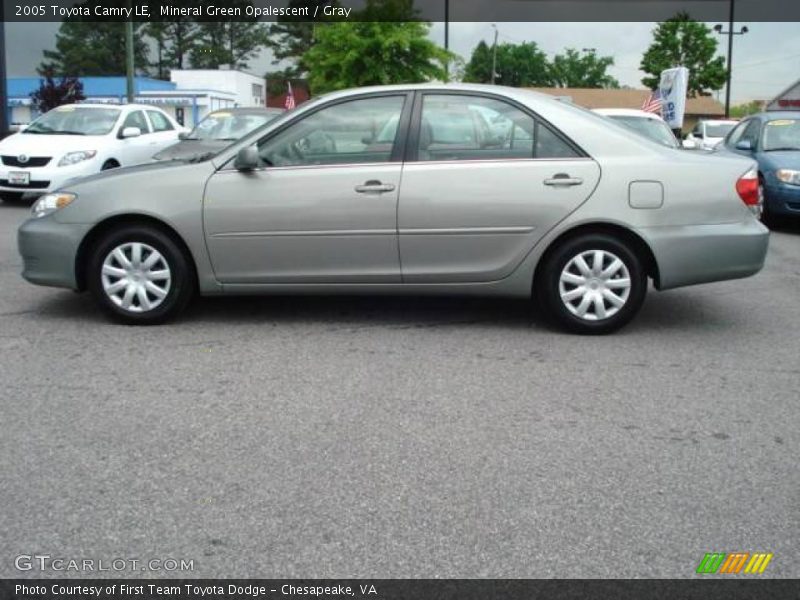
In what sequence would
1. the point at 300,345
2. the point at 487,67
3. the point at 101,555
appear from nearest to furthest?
1. the point at 101,555
2. the point at 300,345
3. the point at 487,67

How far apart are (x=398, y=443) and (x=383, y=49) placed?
2866cm

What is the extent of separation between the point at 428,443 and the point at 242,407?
3.34ft

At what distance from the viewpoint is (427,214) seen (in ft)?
19.4

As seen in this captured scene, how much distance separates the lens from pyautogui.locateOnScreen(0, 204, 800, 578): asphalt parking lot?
3.14 meters

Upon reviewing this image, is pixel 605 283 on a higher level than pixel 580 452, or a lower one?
higher

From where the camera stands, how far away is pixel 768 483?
3.67 meters

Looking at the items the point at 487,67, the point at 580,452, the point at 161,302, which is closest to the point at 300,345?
the point at 161,302

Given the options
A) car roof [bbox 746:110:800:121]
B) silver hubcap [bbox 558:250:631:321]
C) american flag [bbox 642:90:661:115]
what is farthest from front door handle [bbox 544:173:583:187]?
american flag [bbox 642:90:661:115]

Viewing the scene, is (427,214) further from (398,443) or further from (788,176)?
(788,176)

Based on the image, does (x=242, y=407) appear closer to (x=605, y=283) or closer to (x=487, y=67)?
(x=605, y=283)

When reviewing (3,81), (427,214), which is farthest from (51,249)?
(3,81)

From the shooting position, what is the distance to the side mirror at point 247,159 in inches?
232
